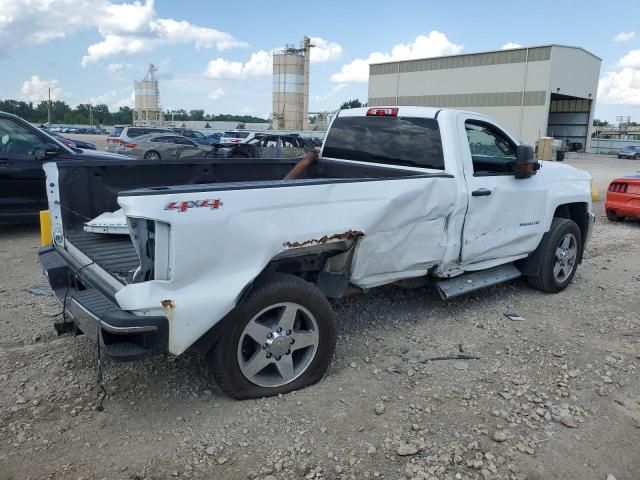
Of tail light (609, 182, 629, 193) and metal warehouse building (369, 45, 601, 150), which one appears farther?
metal warehouse building (369, 45, 601, 150)

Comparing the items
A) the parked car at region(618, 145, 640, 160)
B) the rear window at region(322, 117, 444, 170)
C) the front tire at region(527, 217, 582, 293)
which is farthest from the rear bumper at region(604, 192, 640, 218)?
the parked car at region(618, 145, 640, 160)

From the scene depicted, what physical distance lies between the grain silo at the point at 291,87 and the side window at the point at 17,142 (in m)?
74.9

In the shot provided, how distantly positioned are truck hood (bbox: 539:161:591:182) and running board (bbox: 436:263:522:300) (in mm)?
995

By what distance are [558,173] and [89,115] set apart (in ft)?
398

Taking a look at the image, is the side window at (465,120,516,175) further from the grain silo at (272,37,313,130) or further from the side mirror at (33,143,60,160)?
the grain silo at (272,37,313,130)

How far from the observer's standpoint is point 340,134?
218 inches

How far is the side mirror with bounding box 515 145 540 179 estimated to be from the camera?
4.98 metres

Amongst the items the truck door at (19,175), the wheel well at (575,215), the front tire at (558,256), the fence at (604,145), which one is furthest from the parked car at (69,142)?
the fence at (604,145)

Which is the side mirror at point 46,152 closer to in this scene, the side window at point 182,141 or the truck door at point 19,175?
the truck door at point 19,175

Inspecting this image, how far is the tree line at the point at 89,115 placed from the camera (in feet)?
341

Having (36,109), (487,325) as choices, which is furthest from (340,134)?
(36,109)

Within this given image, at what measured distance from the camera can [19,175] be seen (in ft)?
25.8

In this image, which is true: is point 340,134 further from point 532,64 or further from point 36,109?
point 36,109

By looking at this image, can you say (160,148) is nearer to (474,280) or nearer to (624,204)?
(624,204)
